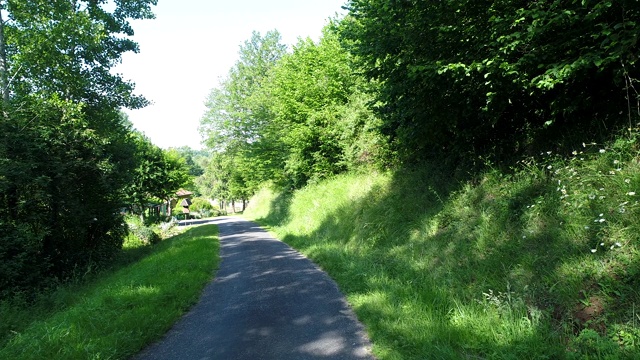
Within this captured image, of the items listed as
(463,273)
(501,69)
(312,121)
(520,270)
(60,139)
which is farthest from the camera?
(312,121)

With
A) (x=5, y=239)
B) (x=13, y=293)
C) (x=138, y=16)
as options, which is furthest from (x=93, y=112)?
(x=13, y=293)

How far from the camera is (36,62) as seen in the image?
1495 cm

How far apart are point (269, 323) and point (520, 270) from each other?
3.59m

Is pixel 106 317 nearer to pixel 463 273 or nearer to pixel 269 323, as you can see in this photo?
pixel 269 323

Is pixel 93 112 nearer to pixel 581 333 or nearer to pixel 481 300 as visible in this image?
pixel 481 300

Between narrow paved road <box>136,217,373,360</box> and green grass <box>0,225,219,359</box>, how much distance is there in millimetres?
301

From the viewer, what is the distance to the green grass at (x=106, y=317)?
15.9 ft

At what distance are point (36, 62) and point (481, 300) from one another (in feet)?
56.9

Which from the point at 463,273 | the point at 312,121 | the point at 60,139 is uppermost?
the point at 312,121

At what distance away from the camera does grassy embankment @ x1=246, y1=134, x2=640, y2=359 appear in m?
3.79

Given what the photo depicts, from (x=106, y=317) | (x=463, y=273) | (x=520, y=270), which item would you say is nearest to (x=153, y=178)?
(x=106, y=317)

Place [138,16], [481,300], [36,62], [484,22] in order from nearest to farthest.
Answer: [481,300] → [484,22] → [36,62] → [138,16]

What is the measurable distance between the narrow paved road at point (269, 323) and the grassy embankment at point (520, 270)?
36cm

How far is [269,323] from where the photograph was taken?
5941 millimetres
